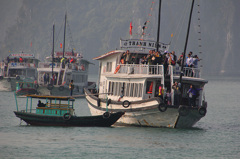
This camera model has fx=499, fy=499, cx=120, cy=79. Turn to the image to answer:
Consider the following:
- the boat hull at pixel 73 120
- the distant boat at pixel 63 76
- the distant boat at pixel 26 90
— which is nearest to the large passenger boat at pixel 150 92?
the boat hull at pixel 73 120

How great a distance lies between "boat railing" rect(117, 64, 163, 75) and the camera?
117 ft

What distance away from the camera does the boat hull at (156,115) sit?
34.0 metres

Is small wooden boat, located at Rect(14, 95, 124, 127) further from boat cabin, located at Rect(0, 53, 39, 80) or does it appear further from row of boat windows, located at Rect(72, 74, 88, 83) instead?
boat cabin, located at Rect(0, 53, 39, 80)

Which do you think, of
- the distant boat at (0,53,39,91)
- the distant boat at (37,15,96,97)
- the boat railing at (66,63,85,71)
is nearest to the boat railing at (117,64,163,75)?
the distant boat at (37,15,96,97)

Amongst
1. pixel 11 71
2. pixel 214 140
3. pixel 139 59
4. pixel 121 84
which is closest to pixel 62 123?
pixel 121 84

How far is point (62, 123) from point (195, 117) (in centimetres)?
951

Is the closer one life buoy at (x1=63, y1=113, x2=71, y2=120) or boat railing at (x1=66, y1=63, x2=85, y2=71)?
life buoy at (x1=63, y1=113, x2=71, y2=120)

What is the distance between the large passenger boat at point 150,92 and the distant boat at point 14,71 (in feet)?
138

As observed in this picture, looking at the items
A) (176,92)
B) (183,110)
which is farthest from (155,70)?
(183,110)

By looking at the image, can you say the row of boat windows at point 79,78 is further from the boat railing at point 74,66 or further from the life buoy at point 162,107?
the life buoy at point 162,107

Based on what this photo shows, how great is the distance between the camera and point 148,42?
130 ft

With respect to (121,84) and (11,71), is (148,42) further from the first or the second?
(11,71)

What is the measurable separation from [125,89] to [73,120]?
16.3 ft

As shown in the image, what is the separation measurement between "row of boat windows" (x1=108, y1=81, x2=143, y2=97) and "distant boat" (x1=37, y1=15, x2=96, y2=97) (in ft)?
97.0
